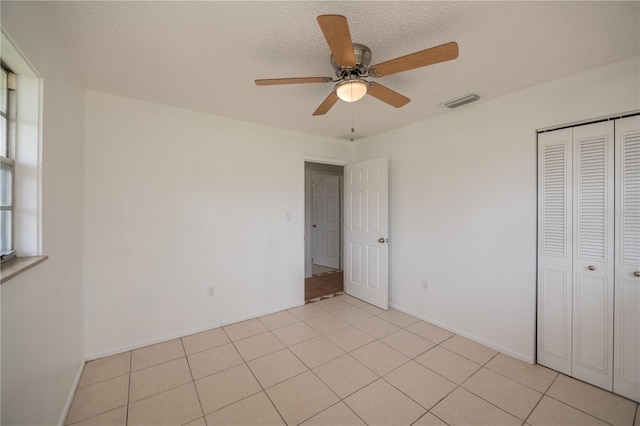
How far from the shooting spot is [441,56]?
4.42 feet

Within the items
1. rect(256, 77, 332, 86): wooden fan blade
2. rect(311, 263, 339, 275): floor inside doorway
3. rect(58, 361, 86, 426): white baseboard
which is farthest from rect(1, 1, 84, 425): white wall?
rect(311, 263, 339, 275): floor inside doorway

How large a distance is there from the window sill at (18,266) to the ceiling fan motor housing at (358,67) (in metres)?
1.87

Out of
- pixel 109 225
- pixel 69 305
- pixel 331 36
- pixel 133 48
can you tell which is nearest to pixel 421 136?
pixel 331 36

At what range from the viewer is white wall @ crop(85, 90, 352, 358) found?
2.38 meters

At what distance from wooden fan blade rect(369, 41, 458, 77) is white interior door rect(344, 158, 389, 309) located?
6.51 feet

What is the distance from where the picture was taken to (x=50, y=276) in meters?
1.51

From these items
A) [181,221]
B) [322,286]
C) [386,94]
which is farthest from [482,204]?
[181,221]

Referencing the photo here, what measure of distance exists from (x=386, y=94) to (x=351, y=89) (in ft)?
1.00

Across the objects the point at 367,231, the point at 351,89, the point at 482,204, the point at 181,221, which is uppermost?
the point at 351,89

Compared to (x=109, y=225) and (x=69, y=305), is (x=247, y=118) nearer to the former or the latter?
(x=109, y=225)

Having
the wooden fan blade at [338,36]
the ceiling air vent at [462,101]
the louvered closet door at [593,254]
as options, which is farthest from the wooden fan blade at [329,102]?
the louvered closet door at [593,254]

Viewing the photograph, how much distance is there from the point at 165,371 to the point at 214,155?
214cm

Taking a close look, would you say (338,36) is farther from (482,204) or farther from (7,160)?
(482,204)

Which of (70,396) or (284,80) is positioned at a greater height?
(284,80)
